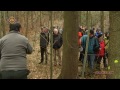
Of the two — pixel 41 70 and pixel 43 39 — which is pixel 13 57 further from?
pixel 43 39

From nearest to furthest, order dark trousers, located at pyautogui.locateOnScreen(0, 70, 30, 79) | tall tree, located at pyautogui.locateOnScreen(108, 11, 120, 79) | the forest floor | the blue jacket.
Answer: dark trousers, located at pyautogui.locateOnScreen(0, 70, 30, 79) < tall tree, located at pyautogui.locateOnScreen(108, 11, 120, 79) < the blue jacket < the forest floor

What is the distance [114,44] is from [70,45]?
3178 millimetres

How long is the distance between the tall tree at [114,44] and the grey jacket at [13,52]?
2.45m

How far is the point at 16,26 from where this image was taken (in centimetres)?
598

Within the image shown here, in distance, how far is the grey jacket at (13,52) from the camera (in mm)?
5781

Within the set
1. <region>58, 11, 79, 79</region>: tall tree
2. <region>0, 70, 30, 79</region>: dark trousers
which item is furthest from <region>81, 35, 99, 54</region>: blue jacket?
<region>0, 70, 30, 79</region>: dark trousers

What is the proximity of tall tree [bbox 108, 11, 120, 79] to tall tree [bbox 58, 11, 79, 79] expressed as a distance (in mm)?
2940

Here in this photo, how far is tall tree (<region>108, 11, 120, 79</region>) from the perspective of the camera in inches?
285

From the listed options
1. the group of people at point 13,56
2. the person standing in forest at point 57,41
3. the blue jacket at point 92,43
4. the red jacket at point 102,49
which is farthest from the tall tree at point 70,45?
the group of people at point 13,56

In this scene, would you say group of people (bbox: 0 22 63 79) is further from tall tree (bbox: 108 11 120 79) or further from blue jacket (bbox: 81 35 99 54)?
blue jacket (bbox: 81 35 99 54)

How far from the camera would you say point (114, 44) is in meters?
7.36

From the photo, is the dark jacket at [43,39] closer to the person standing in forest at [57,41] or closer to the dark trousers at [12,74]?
the person standing in forest at [57,41]
